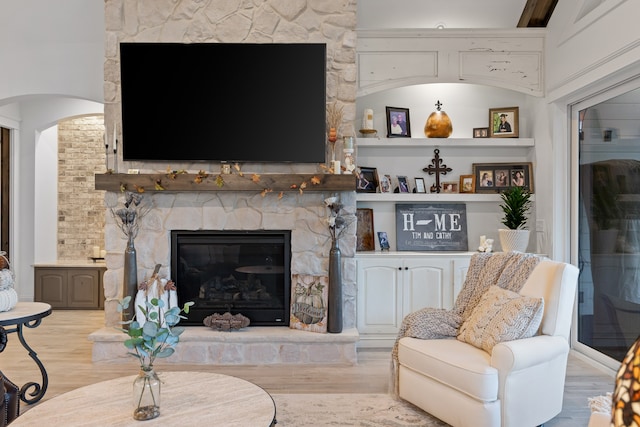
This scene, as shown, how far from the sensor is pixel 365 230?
4.98 metres

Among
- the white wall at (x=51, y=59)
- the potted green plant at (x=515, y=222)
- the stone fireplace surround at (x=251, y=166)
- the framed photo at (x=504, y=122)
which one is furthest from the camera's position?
the white wall at (x=51, y=59)

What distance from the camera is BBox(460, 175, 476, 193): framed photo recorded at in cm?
499

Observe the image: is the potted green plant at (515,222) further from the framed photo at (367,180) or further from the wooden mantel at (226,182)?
the wooden mantel at (226,182)

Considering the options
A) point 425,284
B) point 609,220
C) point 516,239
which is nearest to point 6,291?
point 425,284

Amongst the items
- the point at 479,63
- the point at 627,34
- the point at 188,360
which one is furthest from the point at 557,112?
the point at 188,360

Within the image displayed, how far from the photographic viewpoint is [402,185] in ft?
16.4

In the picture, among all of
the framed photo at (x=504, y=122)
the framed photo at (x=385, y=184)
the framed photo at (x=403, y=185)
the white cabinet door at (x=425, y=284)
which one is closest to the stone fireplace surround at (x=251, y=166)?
the white cabinet door at (x=425, y=284)

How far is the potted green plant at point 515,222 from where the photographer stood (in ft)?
14.7

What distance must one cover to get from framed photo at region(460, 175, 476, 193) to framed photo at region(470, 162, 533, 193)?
0.03 m

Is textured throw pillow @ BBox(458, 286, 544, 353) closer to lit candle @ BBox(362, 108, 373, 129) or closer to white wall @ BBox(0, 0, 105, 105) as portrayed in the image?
lit candle @ BBox(362, 108, 373, 129)

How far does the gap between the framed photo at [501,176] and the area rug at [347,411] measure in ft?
8.07

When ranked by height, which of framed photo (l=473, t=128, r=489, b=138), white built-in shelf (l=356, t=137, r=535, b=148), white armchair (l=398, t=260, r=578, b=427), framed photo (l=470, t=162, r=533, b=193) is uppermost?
framed photo (l=473, t=128, r=489, b=138)

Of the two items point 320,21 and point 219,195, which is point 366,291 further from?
point 320,21

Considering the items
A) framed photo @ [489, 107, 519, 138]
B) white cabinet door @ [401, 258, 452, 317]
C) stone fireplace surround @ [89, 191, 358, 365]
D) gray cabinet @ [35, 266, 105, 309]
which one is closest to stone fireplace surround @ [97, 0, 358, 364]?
stone fireplace surround @ [89, 191, 358, 365]
